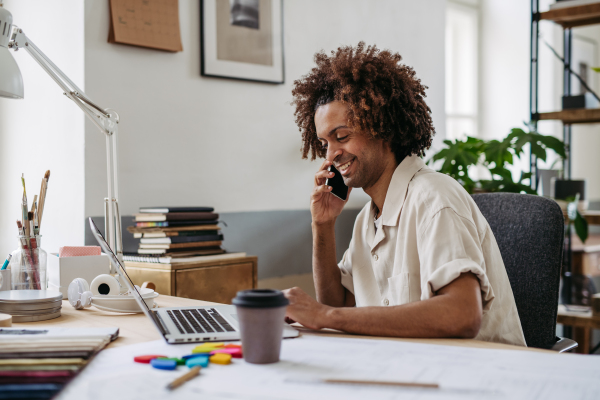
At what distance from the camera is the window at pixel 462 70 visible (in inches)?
167

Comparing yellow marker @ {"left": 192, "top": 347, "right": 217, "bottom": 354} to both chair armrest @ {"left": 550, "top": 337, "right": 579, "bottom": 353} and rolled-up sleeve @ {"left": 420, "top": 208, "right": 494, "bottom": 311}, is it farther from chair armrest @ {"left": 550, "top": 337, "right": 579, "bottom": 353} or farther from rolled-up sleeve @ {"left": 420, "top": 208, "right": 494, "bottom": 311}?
chair armrest @ {"left": 550, "top": 337, "right": 579, "bottom": 353}

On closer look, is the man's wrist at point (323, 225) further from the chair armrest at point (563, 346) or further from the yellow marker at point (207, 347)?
the yellow marker at point (207, 347)

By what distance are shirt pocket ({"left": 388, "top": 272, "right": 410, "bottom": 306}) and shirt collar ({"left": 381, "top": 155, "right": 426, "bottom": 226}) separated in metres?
0.12

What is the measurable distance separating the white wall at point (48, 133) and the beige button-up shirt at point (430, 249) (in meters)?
1.11

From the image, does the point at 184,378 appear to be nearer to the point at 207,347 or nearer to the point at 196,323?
the point at 207,347

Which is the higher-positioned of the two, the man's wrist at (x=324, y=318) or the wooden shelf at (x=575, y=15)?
the wooden shelf at (x=575, y=15)

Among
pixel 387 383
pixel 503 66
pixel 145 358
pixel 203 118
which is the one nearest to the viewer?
pixel 387 383

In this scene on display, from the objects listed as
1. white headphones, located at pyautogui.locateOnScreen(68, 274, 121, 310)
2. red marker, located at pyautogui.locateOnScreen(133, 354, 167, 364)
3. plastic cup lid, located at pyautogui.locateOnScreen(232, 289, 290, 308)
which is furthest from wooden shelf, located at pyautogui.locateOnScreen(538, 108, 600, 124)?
red marker, located at pyautogui.locateOnScreen(133, 354, 167, 364)

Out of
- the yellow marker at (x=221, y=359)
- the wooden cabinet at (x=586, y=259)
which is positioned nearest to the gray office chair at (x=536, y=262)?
the yellow marker at (x=221, y=359)

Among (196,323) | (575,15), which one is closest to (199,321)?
(196,323)

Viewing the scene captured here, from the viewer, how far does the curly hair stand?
1.40m

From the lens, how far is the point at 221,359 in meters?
0.84

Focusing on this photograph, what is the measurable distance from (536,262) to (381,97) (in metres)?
0.53

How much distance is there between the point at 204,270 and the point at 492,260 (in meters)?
0.98
